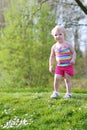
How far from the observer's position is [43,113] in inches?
263

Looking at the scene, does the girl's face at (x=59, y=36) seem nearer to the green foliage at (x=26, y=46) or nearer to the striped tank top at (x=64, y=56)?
the striped tank top at (x=64, y=56)

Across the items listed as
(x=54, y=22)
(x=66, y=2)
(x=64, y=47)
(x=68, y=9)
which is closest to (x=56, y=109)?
(x=64, y=47)

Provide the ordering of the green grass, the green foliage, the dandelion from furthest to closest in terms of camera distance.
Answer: the green foliage → the dandelion → the green grass

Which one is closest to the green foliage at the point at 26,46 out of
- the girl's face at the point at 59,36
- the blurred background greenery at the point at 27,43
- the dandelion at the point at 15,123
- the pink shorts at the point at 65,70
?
the blurred background greenery at the point at 27,43

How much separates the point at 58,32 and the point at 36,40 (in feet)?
36.9

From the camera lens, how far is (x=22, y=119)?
6531mm

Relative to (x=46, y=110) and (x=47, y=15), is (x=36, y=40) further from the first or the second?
(x=46, y=110)

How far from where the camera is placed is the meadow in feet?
20.2

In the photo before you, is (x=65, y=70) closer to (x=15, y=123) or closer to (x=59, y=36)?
(x=59, y=36)

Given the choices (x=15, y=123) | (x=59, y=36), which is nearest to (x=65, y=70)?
(x=59, y=36)

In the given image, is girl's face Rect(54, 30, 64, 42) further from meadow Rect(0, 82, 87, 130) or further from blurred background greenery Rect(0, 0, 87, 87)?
blurred background greenery Rect(0, 0, 87, 87)

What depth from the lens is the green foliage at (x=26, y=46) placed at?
60.8 ft

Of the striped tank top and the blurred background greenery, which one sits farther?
the blurred background greenery

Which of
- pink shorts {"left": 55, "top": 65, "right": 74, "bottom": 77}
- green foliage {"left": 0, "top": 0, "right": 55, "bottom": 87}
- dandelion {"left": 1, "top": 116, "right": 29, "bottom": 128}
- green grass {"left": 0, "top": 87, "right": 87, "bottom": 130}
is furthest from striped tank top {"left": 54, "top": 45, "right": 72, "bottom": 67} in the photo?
green foliage {"left": 0, "top": 0, "right": 55, "bottom": 87}
